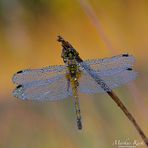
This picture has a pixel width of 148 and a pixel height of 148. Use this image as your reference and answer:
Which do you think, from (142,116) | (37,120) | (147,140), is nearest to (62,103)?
(37,120)

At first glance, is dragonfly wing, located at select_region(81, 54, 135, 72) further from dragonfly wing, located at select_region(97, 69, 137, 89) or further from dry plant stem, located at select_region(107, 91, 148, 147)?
dry plant stem, located at select_region(107, 91, 148, 147)

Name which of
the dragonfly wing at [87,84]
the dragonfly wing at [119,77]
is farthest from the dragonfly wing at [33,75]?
the dragonfly wing at [119,77]

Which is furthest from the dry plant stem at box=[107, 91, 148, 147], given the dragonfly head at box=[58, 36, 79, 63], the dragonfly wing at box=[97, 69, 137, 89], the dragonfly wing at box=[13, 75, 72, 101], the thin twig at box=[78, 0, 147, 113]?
the thin twig at box=[78, 0, 147, 113]

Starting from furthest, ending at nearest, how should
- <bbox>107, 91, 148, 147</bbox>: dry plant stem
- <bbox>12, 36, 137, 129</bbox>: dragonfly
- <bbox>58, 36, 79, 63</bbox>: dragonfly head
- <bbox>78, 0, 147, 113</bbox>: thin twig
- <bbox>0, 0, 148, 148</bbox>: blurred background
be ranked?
<bbox>78, 0, 147, 113</bbox>: thin twig → <bbox>0, 0, 148, 148</bbox>: blurred background → <bbox>12, 36, 137, 129</bbox>: dragonfly → <bbox>58, 36, 79, 63</bbox>: dragonfly head → <bbox>107, 91, 148, 147</bbox>: dry plant stem

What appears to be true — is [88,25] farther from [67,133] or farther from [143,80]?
[67,133]

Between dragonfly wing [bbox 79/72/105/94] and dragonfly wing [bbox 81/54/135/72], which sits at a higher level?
dragonfly wing [bbox 81/54/135/72]

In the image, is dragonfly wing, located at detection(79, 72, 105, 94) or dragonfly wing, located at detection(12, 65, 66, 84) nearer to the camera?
dragonfly wing, located at detection(79, 72, 105, 94)

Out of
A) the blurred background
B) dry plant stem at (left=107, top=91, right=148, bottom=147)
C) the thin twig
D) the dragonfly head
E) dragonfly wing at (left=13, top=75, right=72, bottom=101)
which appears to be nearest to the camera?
dry plant stem at (left=107, top=91, right=148, bottom=147)

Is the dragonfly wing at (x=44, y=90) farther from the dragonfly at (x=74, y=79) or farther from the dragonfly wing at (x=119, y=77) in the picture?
the dragonfly wing at (x=119, y=77)
